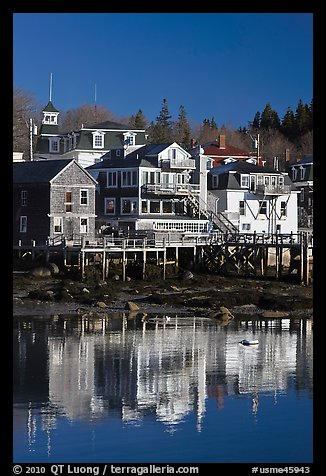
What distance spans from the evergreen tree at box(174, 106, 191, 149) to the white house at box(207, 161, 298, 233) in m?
31.4

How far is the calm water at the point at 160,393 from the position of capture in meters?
19.9

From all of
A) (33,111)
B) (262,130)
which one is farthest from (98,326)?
(262,130)

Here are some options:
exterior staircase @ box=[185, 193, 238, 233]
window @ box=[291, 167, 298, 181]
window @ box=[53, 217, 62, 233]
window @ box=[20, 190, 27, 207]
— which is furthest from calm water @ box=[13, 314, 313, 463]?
window @ box=[291, 167, 298, 181]

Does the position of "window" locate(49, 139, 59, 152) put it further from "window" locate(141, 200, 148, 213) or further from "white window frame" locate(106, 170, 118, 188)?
"window" locate(141, 200, 148, 213)

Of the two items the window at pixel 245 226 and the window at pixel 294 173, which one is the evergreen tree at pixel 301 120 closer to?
the window at pixel 294 173

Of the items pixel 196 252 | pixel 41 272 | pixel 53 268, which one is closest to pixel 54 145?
pixel 196 252

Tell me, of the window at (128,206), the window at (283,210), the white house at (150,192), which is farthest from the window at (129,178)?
the window at (283,210)

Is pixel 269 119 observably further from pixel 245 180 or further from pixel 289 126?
pixel 245 180

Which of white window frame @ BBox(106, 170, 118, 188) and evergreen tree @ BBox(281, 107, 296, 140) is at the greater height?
evergreen tree @ BBox(281, 107, 296, 140)

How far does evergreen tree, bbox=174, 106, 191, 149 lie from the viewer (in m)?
110

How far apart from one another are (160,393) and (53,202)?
36078 mm

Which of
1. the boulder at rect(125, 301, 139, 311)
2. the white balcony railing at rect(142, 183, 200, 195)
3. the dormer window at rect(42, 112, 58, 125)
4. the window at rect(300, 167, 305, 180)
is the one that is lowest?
the boulder at rect(125, 301, 139, 311)

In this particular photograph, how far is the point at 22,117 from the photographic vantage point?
87438 mm

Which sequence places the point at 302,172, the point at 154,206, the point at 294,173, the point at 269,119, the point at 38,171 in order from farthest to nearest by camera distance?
1. the point at 269,119
2. the point at 294,173
3. the point at 302,172
4. the point at 154,206
5. the point at 38,171
